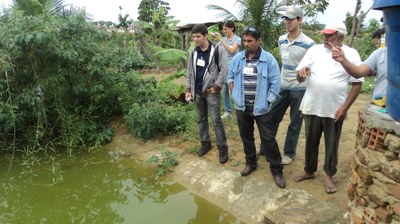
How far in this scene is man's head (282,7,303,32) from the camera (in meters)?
3.64

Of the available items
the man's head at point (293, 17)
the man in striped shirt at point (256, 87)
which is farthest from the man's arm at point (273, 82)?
the man's head at point (293, 17)

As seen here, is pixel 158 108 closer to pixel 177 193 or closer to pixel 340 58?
pixel 177 193

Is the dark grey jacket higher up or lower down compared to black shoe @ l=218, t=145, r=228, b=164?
higher up

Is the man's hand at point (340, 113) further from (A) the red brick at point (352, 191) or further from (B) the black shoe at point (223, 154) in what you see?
(B) the black shoe at point (223, 154)

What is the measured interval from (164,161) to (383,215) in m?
3.36

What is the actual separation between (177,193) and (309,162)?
175 centimetres

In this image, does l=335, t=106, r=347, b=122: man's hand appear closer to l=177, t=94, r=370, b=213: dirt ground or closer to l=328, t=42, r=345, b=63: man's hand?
l=177, t=94, r=370, b=213: dirt ground

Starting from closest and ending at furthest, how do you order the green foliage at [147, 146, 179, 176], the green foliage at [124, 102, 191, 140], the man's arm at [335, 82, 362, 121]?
the man's arm at [335, 82, 362, 121] < the green foliage at [147, 146, 179, 176] < the green foliage at [124, 102, 191, 140]

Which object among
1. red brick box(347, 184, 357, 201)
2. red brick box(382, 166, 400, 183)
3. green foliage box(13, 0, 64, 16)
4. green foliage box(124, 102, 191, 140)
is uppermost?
green foliage box(13, 0, 64, 16)

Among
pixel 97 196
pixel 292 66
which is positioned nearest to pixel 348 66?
pixel 292 66

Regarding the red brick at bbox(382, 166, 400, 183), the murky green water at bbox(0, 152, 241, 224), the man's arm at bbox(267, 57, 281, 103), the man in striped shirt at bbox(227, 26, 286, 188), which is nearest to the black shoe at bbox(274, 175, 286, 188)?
the man in striped shirt at bbox(227, 26, 286, 188)

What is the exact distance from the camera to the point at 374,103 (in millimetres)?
2297

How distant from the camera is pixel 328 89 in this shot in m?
3.27

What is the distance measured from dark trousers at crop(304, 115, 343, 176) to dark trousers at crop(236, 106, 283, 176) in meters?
0.37
